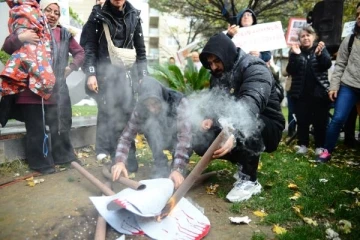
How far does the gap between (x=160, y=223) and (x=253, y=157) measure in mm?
1366

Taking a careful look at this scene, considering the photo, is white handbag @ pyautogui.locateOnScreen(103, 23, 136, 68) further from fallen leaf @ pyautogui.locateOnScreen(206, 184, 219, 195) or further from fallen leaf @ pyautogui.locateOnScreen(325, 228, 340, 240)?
fallen leaf @ pyautogui.locateOnScreen(325, 228, 340, 240)

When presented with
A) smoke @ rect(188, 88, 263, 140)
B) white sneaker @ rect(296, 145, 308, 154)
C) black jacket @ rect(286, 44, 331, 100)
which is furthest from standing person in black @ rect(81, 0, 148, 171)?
white sneaker @ rect(296, 145, 308, 154)

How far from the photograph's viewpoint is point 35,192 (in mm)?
3611

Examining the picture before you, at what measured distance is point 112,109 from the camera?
179 inches

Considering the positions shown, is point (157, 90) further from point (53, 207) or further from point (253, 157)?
point (53, 207)

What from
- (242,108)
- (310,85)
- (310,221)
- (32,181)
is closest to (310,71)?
(310,85)

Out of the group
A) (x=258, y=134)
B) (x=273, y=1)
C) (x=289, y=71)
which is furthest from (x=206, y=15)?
(x=258, y=134)

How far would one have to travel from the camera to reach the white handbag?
13.8ft

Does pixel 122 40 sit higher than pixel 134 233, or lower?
higher

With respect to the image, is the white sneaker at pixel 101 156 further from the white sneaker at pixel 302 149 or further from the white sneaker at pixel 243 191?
the white sneaker at pixel 302 149

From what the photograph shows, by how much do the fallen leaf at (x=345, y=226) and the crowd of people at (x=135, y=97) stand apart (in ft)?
3.13

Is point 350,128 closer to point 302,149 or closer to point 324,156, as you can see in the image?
point 302,149

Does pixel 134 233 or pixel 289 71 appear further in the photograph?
pixel 289 71

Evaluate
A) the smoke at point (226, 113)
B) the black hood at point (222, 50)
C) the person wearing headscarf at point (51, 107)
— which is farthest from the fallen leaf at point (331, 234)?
the person wearing headscarf at point (51, 107)
